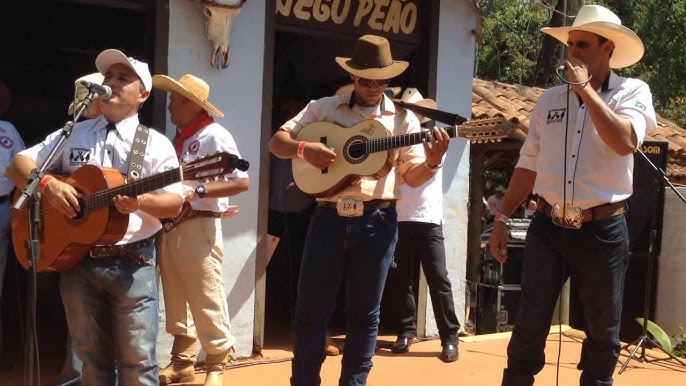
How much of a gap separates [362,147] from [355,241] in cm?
49

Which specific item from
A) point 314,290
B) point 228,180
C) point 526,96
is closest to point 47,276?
point 228,180

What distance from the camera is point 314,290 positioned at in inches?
165

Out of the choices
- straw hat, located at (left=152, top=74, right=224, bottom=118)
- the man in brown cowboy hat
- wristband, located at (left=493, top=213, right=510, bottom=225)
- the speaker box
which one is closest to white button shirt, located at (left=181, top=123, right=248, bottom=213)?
the man in brown cowboy hat

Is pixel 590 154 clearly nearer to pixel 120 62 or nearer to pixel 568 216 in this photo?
pixel 568 216

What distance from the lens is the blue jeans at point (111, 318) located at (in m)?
3.59

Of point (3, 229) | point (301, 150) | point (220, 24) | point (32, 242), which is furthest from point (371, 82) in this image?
point (3, 229)

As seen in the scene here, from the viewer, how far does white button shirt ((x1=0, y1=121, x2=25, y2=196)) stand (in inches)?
212

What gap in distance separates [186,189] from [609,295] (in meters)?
2.29

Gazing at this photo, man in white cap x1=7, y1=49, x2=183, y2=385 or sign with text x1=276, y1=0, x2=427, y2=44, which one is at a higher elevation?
sign with text x1=276, y1=0, x2=427, y2=44

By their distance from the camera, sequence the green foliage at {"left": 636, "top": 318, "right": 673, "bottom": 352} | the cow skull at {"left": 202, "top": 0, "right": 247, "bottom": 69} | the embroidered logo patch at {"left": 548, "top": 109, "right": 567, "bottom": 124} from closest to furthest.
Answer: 1. the embroidered logo patch at {"left": 548, "top": 109, "right": 567, "bottom": 124}
2. the cow skull at {"left": 202, "top": 0, "right": 247, "bottom": 69}
3. the green foliage at {"left": 636, "top": 318, "right": 673, "bottom": 352}

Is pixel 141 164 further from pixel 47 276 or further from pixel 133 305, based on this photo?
pixel 47 276

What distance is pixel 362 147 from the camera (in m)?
4.18

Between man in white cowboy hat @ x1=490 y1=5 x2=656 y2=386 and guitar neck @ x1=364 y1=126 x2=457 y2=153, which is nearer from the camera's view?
man in white cowboy hat @ x1=490 y1=5 x2=656 y2=386

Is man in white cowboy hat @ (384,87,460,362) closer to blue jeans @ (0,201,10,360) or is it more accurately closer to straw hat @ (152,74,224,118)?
straw hat @ (152,74,224,118)
